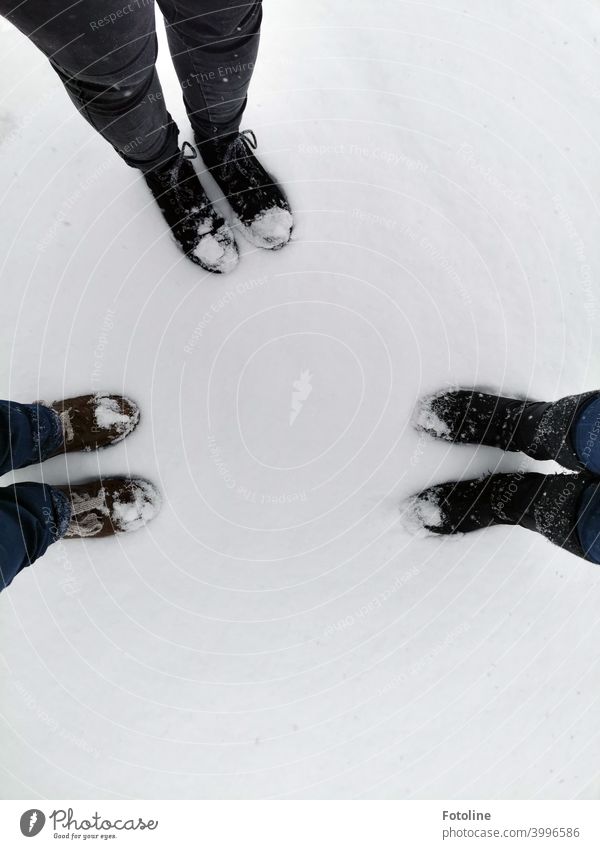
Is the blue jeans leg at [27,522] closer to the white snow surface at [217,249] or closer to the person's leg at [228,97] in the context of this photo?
the white snow surface at [217,249]

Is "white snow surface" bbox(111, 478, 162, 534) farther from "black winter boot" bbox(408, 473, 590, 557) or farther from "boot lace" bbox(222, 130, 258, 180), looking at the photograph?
"boot lace" bbox(222, 130, 258, 180)

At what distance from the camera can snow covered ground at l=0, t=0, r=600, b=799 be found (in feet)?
3.59

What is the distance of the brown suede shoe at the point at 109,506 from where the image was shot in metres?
1.04

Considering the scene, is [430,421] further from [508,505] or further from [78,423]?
[78,423]

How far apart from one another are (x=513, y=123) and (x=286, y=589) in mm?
1094

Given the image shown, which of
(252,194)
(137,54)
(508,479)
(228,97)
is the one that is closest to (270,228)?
(252,194)

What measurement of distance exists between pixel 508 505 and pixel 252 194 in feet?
2.56

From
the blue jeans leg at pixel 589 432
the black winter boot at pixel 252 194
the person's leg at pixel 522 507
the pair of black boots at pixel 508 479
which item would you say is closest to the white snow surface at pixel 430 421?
the pair of black boots at pixel 508 479

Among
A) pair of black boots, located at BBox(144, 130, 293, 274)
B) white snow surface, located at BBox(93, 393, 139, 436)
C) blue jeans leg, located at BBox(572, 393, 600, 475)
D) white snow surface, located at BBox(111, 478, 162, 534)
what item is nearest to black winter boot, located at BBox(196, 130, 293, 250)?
pair of black boots, located at BBox(144, 130, 293, 274)

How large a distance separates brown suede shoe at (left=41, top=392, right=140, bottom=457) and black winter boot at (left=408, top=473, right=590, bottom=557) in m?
0.60

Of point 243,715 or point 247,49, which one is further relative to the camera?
point 243,715

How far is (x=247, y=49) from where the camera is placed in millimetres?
736
